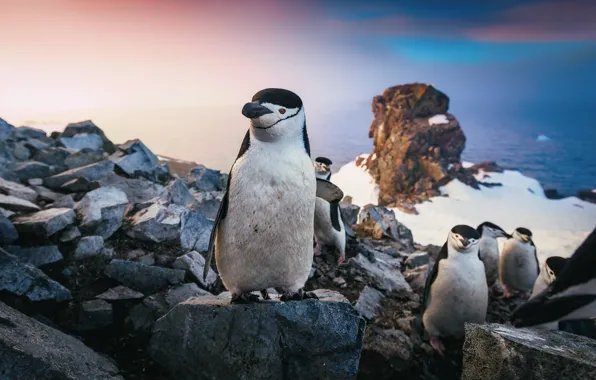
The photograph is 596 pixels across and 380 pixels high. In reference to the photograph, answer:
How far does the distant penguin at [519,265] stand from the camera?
625 cm

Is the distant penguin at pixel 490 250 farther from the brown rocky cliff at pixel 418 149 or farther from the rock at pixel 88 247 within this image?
the brown rocky cliff at pixel 418 149

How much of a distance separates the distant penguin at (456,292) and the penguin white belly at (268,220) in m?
2.50

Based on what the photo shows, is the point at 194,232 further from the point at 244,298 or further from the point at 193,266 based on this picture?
the point at 244,298

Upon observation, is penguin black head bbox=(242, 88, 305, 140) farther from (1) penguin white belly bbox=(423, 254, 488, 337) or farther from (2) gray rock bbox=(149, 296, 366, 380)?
(1) penguin white belly bbox=(423, 254, 488, 337)

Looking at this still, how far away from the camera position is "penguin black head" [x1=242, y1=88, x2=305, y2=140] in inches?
84.5

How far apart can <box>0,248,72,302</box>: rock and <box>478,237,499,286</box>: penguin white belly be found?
6692 mm

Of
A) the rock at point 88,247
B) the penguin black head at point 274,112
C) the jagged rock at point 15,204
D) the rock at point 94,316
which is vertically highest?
the penguin black head at point 274,112

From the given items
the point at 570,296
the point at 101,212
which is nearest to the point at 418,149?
the point at 101,212

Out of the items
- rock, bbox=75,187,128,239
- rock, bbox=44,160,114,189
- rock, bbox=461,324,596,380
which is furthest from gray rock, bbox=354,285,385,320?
rock, bbox=44,160,114,189

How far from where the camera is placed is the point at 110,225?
414 cm

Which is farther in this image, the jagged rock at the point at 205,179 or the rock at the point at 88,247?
the jagged rock at the point at 205,179

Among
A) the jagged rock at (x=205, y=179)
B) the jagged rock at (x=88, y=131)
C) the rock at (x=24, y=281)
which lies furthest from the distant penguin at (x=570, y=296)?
the jagged rock at (x=88, y=131)

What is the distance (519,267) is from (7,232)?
766 cm

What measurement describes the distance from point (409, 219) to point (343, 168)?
598 inches
